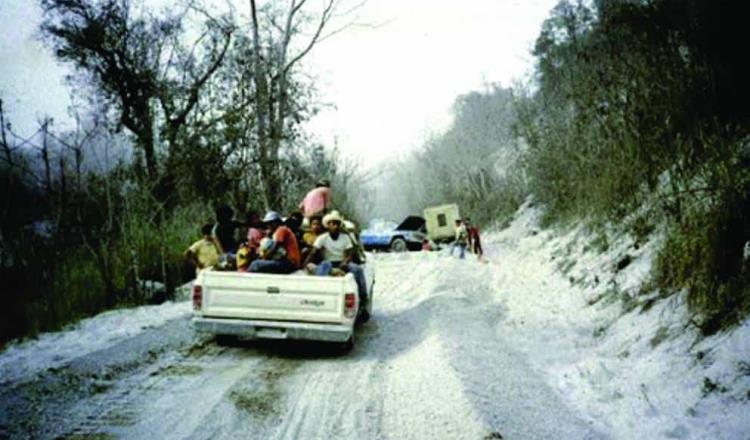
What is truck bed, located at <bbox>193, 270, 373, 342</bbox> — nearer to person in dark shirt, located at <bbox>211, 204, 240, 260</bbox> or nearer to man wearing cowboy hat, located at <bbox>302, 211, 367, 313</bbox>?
man wearing cowboy hat, located at <bbox>302, 211, 367, 313</bbox>

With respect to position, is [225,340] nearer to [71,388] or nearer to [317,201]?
[71,388]

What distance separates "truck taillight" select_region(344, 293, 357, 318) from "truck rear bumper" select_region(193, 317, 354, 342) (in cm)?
17

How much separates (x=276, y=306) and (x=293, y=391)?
168 cm

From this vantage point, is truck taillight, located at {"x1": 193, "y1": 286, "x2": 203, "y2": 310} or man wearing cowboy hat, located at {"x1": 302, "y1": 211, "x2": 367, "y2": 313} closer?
truck taillight, located at {"x1": 193, "y1": 286, "x2": 203, "y2": 310}

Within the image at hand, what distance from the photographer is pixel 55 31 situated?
83.4 feet

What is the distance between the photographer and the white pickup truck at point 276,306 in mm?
7715

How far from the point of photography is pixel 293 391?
6320 mm

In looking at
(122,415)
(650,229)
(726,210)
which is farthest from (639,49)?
(122,415)

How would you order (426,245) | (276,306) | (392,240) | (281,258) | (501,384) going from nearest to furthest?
1. (501,384)
2. (276,306)
3. (281,258)
4. (426,245)
5. (392,240)

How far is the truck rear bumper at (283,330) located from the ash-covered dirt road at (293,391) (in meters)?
0.30

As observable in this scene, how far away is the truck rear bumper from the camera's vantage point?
768 centimetres

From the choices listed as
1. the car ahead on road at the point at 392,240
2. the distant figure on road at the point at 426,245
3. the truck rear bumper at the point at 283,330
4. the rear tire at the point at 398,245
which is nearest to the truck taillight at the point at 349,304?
the truck rear bumper at the point at 283,330

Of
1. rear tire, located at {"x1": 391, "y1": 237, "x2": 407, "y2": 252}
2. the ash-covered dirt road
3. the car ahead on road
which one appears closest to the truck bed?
the ash-covered dirt road

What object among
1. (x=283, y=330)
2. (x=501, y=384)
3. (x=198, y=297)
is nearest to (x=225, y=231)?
(x=198, y=297)
